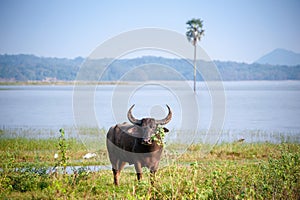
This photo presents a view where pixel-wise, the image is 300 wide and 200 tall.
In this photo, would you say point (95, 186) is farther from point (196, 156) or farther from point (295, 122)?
point (295, 122)

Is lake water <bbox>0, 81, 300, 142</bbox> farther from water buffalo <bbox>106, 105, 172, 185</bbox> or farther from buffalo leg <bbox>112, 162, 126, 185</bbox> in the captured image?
buffalo leg <bbox>112, 162, 126, 185</bbox>

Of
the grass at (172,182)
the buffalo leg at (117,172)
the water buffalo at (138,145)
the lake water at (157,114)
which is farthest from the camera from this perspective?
the lake water at (157,114)

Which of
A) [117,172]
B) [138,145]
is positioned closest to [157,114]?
[117,172]

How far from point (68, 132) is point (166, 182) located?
52.9 ft

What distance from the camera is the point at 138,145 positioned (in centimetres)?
890

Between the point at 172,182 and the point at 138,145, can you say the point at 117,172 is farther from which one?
the point at 172,182

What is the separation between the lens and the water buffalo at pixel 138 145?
8.60m

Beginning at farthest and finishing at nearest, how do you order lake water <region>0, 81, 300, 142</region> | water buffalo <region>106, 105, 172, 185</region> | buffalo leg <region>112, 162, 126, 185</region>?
1. lake water <region>0, 81, 300, 142</region>
2. buffalo leg <region>112, 162, 126, 185</region>
3. water buffalo <region>106, 105, 172, 185</region>

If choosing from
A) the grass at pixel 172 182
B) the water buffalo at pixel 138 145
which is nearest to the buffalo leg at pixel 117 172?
the water buffalo at pixel 138 145

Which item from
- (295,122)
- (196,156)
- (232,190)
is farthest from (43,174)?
(295,122)

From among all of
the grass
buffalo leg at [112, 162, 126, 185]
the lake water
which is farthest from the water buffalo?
the lake water

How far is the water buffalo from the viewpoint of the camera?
28.2 ft

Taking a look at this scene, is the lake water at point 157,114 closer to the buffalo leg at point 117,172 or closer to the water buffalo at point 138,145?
the water buffalo at point 138,145

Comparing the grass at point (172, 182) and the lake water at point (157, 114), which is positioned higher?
A: the grass at point (172, 182)
